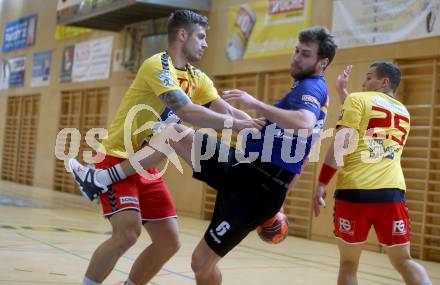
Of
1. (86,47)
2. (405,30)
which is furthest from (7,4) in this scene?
(405,30)

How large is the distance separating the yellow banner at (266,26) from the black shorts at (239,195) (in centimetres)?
767

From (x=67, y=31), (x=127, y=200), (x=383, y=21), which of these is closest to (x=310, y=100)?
(x=127, y=200)

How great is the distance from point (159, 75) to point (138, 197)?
0.88 m

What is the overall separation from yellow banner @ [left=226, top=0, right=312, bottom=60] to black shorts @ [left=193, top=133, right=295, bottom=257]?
25.2 ft

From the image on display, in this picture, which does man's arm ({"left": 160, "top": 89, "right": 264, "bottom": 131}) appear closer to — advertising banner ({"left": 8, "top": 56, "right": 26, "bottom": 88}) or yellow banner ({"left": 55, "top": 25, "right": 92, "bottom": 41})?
yellow banner ({"left": 55, "top": 25, "right": 92, "bottom": 41})

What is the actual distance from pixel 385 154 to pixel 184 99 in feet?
5.32

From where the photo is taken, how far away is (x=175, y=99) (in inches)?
148

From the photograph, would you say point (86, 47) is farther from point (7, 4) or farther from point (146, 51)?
point (7, 4)

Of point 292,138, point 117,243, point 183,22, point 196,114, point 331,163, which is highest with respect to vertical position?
point 183,22

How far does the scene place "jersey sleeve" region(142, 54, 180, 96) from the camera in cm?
381

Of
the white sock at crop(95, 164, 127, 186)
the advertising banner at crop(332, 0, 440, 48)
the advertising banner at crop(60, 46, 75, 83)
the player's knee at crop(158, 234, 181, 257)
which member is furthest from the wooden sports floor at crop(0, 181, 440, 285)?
the advertising banner at crop(60, 46, 75, 83)

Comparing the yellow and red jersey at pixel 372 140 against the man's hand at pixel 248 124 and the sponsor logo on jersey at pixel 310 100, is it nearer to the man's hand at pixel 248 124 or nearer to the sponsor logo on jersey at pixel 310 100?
the sponsor logo on jersey at pixel 310 100

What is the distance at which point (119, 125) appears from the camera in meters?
Result: 4.14

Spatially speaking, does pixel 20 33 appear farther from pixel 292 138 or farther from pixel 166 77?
pixel 292 138
